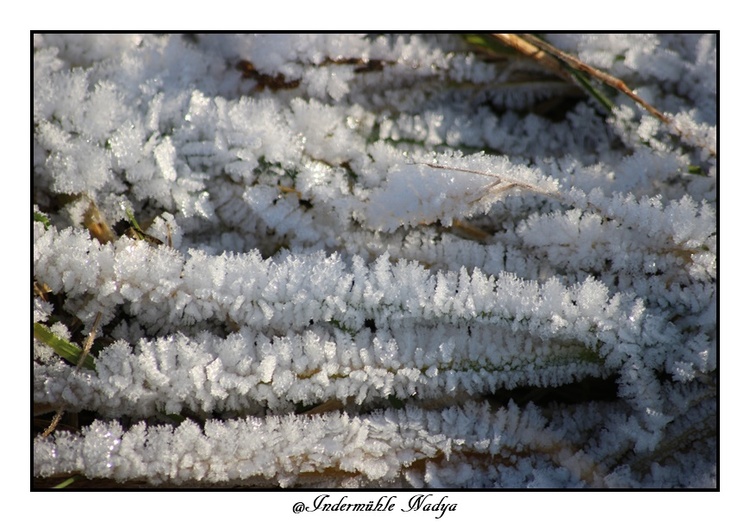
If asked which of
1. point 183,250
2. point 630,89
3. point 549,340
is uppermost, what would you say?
point 630,89

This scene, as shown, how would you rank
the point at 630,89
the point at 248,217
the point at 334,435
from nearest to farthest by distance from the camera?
the point at 334,435 < the point at 248,217 < the point at 630,89

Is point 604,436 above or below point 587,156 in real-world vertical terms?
below

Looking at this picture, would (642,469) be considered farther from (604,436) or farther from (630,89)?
(630,89)

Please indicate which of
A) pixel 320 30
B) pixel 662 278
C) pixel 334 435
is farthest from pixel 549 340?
pixel 320 30

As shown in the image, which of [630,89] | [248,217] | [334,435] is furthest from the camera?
[630,89]

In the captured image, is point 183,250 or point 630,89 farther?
point 630,89

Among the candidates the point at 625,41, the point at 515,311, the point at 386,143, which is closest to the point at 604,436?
the point at 515,311

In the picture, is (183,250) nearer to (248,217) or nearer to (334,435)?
(248,217)
